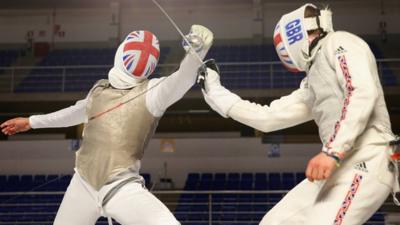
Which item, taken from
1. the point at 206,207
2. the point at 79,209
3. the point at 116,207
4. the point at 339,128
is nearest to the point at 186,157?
the point at 206,207

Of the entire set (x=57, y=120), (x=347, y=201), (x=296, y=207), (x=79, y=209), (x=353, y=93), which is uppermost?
(x=353, y=93)

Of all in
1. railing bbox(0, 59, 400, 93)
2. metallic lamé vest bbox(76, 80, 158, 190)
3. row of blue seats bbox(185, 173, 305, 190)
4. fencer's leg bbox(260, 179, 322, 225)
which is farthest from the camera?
railing bbox(0, 59, 400, 93)

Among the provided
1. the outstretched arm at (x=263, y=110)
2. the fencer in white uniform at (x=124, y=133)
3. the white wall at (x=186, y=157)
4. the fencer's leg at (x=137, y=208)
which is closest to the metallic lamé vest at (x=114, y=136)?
the fencer in white uniform at (x=124, y=133)

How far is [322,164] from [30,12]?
10.8 m

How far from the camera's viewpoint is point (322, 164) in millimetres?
1648

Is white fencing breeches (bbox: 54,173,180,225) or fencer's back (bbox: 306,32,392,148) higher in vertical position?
fencer's back (bbox: 306,32,392,148)

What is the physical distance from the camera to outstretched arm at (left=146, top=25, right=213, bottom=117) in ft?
7.71

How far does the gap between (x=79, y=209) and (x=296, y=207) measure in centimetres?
115

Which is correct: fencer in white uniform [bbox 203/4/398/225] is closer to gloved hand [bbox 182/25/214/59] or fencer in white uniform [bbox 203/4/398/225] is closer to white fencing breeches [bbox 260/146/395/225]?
white fencing breeches [bbox 260/146/395/225]

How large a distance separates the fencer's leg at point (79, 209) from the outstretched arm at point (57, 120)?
42 centimetres

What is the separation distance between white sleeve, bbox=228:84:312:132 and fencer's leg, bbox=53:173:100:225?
918 mm

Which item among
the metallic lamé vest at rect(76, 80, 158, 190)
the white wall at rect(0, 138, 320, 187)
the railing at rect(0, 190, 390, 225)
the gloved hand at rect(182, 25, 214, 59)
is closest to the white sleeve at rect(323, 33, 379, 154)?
the gloved hand at rect(182, 25, 214, 59)

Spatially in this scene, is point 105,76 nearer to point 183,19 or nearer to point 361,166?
point 183,19

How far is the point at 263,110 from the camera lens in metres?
2.12
